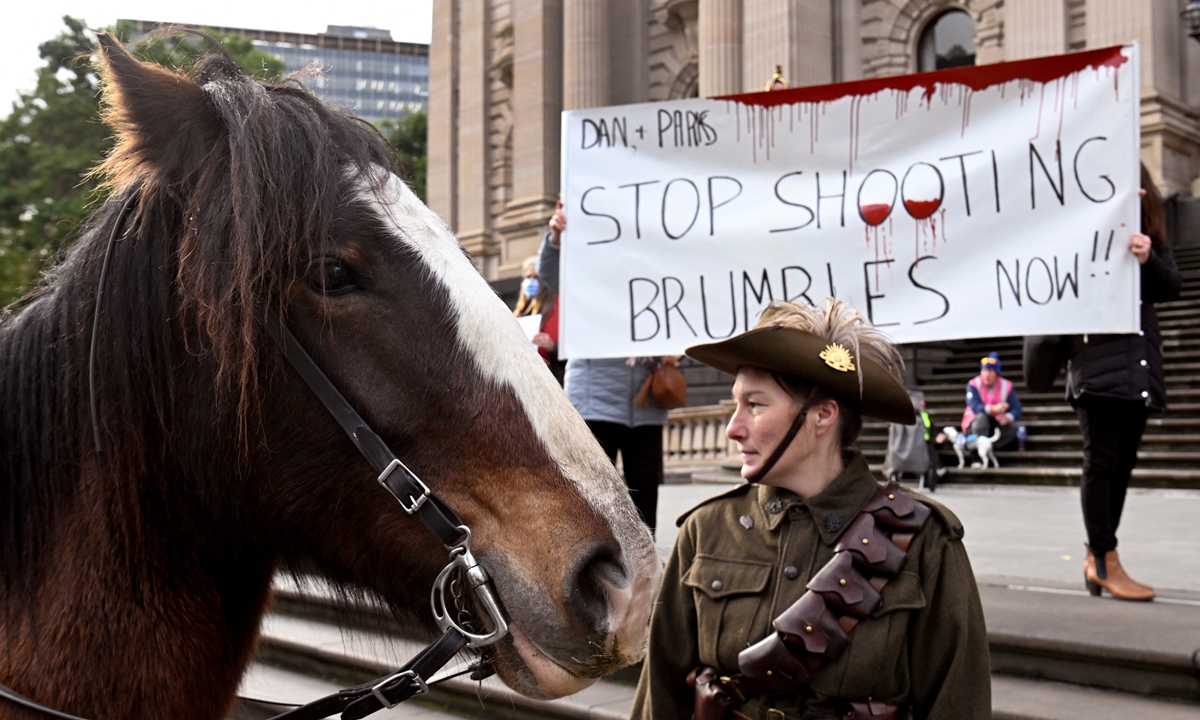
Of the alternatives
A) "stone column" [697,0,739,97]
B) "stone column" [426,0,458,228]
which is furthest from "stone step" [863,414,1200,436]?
"stone column" [426,0,458,228]

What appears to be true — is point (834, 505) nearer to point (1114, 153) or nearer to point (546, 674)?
point (546, 674)

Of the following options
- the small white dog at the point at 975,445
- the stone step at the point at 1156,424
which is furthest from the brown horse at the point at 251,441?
the small white dog at the point at 975,445

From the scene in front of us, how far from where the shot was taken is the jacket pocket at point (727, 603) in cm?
231

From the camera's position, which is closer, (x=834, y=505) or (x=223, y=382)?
(x=223, y=382)

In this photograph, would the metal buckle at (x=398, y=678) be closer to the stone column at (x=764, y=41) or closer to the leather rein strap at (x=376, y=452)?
the leather rein strap at (x=376, y=452)

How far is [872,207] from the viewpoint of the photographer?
4953 mm

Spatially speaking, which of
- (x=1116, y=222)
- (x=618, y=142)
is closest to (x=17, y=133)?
(x=618, y=142)

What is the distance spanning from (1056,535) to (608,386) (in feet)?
13.2

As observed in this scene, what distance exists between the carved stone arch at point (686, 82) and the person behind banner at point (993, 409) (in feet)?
55.6

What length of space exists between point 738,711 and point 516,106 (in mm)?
28033

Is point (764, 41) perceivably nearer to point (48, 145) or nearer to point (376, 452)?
point (376, 452)

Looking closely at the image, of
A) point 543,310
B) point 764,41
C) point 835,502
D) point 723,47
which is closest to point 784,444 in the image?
point 835,502

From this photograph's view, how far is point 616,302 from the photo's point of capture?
5.14 m

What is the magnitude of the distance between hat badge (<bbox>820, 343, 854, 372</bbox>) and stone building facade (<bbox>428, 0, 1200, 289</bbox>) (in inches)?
664
